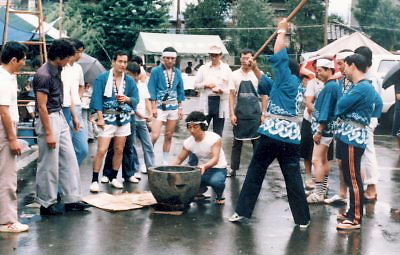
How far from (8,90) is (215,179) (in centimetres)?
276

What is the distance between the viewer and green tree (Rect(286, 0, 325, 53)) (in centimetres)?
3997

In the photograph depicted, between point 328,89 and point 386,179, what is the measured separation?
2882 mm

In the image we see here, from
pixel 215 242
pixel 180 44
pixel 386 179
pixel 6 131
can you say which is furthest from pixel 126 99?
pixel 180 44

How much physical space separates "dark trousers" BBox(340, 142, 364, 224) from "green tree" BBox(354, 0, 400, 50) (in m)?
36.8

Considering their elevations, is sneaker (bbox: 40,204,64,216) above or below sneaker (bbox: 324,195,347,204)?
above

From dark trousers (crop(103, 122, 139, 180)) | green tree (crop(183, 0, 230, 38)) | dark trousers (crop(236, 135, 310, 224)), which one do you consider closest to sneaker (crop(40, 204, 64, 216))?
dark trousers (crop(103, 122, 139, 180))

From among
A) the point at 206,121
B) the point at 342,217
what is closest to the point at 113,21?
the point at 206,121

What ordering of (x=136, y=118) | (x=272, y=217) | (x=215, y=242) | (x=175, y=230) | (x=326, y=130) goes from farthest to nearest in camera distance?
(x=136, y=118), (x=326, y=130), (x=272, y=217), (x=175, y=230), (x=215, y=242)

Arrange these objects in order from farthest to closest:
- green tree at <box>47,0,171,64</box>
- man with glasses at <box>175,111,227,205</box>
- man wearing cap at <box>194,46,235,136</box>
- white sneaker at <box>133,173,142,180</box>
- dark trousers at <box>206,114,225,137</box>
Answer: green tree at <box>47,0,171,64</box> → dark trousers at <box>206,114,225,137</box> → man wearing cap at <box>194,46,235,136</box> → white sneaker at <box>133,173,142,180</box> → man with glasses at <box>175,111,227,205</box>

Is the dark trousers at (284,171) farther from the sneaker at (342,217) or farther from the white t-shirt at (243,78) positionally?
the white t-shirt at (243,78)

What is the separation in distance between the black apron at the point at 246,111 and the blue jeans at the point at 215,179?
6.07 ft

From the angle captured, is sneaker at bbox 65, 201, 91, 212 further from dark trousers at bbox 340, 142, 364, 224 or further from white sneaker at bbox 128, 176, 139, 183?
dark trousers at bbox 340, 142, 364, 224

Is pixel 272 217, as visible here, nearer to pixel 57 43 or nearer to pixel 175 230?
pixel 175 230

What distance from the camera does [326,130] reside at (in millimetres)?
7816
